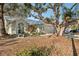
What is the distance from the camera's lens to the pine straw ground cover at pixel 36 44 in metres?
1.65

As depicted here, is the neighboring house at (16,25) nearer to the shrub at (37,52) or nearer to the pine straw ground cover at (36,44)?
the pine straw ground cover at (36,44)

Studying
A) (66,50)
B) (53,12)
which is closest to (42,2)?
(53,12)

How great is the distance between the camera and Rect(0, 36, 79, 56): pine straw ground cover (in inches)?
65.0

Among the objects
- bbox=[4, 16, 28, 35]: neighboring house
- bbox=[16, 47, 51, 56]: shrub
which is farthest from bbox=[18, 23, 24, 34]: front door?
bbox=[16, 47, 51, 56]: shrub

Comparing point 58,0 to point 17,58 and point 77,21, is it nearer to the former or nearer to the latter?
point 77,21

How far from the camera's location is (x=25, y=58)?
5.38 ft

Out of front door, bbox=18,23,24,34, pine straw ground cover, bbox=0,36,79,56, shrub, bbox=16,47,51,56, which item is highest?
front door, bbox=18,23,24,34

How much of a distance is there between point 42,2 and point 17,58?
52 centimetres

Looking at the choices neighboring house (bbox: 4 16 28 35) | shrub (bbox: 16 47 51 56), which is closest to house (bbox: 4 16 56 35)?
neighboring house (bbox: 4 16 28 35)

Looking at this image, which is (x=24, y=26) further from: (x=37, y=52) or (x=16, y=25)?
(x=37, y=52)

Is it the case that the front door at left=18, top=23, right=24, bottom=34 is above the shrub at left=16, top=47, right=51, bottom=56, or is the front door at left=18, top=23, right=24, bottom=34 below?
above

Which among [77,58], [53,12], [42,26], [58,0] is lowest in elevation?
[77,58]

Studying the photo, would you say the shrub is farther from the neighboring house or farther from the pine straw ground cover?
the neighboring house

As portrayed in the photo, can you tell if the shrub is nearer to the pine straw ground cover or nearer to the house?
the pine straw ground cover
